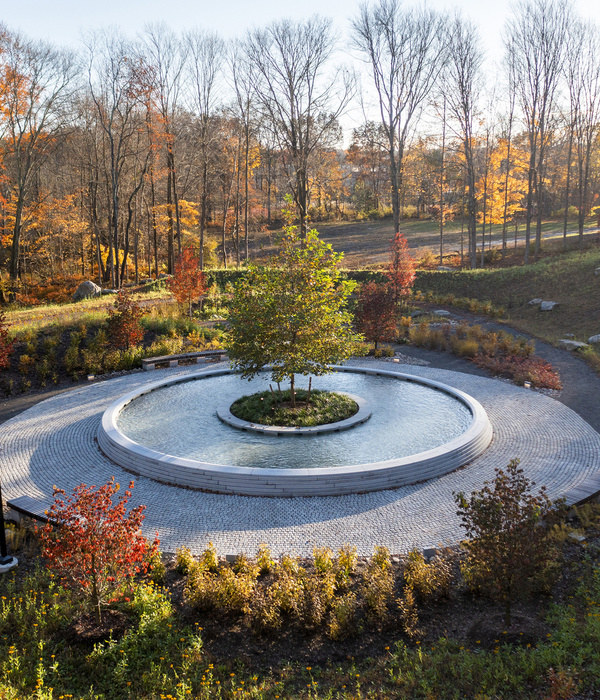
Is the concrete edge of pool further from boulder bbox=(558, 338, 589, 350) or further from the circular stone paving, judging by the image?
boulder bbox=(558, 338, 589, 350)

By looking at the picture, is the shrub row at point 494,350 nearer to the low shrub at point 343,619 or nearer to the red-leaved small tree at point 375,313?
the red-leaved small tree at point 375,313

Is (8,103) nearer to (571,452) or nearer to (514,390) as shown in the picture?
(514,390)

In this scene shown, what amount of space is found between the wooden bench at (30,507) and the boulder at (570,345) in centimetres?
1554

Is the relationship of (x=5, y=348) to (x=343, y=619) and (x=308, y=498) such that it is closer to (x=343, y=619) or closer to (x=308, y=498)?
(x=308, y=498)

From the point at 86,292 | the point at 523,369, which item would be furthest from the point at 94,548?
the point at 86,292

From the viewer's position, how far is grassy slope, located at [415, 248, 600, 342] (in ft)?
63.6

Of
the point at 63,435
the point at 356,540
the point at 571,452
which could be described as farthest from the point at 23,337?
the point at 571,452

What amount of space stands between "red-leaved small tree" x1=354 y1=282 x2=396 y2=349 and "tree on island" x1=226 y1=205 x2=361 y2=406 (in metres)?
5.98

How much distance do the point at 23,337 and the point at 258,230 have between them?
3885 cm

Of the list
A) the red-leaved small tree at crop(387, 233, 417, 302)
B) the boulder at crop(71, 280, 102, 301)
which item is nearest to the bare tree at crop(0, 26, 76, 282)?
the boulder at crop(71, 280, 102, 301)

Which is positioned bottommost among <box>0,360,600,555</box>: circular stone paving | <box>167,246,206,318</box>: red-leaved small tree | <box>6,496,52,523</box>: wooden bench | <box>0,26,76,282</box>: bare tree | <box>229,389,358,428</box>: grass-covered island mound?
<box>0,360,600,555</box>: circular stone paving

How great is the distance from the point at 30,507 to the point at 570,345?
15891 millimetres

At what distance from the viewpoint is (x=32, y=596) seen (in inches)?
200

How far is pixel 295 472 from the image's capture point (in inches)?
292
